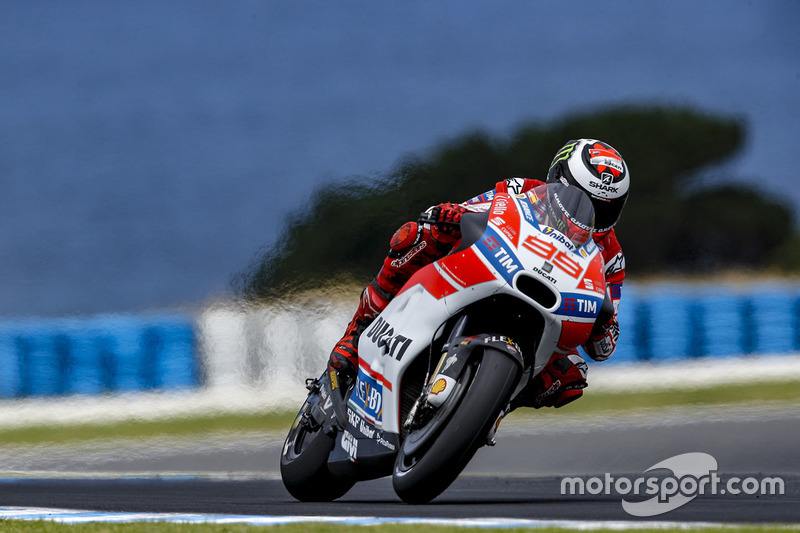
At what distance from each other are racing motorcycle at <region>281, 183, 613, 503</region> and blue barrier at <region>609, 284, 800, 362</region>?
538cm

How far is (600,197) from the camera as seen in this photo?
4.36 metres

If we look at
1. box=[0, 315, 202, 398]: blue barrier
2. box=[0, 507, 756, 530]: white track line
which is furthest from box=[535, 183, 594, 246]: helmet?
box=[0, 315, 202, 398]: blue barrier

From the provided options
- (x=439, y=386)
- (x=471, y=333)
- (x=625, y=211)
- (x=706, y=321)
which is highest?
(x=471, y=333)

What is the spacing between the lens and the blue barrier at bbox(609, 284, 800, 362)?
9375mm

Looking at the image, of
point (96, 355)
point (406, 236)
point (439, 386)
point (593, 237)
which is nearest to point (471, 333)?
point (439, 386)

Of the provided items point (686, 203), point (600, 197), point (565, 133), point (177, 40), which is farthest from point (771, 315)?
point (177, 40)

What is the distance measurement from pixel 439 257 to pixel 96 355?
5925 millimetres

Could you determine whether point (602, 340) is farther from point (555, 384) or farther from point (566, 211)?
point (566, 211)

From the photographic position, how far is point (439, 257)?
4465mm

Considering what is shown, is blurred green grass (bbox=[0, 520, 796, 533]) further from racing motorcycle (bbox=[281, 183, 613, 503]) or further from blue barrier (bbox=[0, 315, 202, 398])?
blue barrier (bbox=[0, 315, 202, 398])

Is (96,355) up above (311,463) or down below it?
below

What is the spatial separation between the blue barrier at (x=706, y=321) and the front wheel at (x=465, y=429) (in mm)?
5792

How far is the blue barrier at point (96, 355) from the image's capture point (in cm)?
922

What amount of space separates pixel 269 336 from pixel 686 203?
560cm
